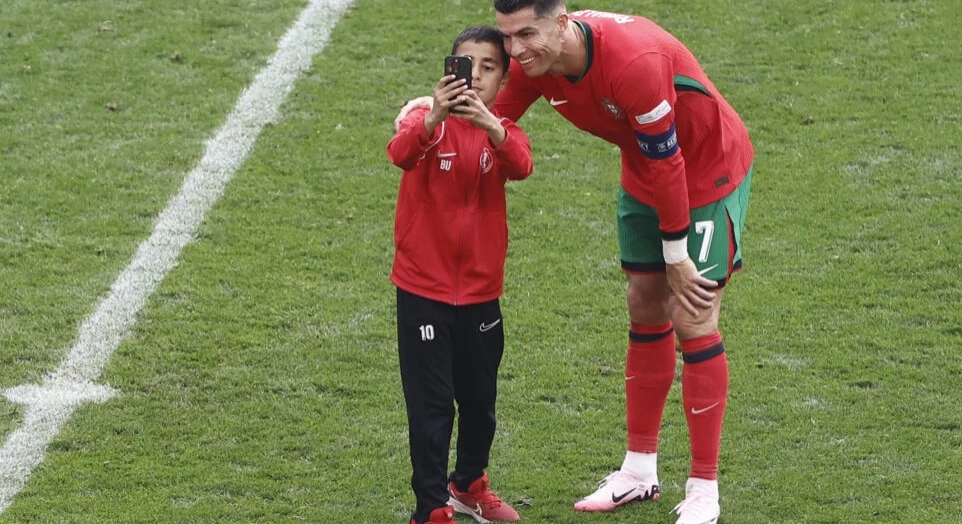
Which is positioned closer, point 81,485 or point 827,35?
point 81,485

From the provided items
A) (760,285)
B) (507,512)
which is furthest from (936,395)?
(507,512)

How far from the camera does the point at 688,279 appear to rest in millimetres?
4711

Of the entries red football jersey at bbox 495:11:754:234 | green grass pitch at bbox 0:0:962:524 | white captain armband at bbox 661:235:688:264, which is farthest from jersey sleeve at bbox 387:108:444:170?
green grass pitch at bbox 0:0:962:524

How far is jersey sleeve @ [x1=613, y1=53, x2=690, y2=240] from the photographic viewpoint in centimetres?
448

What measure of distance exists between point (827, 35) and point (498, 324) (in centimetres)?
541

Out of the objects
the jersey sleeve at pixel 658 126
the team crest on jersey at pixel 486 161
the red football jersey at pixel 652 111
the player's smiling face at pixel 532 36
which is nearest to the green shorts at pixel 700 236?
the red football jersey at pixel 652 111

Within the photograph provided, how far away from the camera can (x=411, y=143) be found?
4.46 metres

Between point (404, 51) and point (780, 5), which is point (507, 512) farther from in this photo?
point (780, 5)

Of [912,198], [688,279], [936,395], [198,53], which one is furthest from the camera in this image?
[198,53]

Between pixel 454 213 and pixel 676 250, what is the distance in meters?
0.69

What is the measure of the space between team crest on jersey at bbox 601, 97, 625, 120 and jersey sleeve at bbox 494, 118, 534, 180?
27 cm

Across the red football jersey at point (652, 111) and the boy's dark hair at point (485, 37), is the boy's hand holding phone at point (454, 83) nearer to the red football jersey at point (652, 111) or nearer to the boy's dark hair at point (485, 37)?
the boy's dark hair at point (485, 37)

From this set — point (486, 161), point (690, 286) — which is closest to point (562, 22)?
point (486, 161)

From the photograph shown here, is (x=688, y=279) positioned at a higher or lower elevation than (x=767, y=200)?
higher
